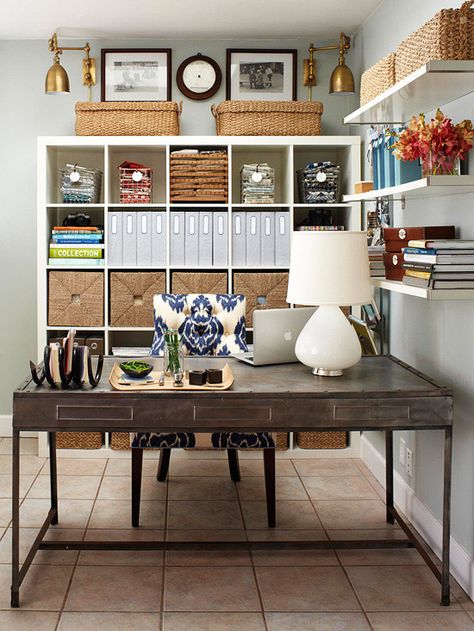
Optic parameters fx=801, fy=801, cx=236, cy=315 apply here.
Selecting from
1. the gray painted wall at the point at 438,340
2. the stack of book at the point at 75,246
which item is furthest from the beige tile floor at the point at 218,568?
the stack of book at the point at 75,246

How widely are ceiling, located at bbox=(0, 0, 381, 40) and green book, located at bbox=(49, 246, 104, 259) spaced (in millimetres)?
1296

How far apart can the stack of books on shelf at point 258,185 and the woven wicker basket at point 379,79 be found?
1.20m

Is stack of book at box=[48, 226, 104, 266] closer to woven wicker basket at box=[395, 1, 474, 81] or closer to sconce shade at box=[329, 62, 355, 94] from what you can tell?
sconce shade at box=[329, 62, 355, 94]

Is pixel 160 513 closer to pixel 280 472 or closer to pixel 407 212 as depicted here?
pixel 280 472

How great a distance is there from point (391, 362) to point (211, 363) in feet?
2.56

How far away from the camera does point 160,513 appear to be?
150 inches

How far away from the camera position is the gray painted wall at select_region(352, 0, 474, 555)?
117 inches

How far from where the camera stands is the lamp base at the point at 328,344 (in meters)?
3.10

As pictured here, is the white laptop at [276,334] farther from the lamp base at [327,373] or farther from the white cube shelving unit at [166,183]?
the white cube shelving unit at [166,183]

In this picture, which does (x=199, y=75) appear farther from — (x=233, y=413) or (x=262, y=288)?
(x=233, y=413)

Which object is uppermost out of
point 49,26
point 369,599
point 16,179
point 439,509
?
point 49,26

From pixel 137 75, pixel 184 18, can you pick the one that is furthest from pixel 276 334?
pixel 137 75

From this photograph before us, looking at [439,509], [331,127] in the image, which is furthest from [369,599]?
[331,127]

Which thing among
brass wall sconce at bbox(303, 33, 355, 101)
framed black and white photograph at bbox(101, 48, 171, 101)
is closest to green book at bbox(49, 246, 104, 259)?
framed black and white photograph at bbox(101, 48, 171, 101)
